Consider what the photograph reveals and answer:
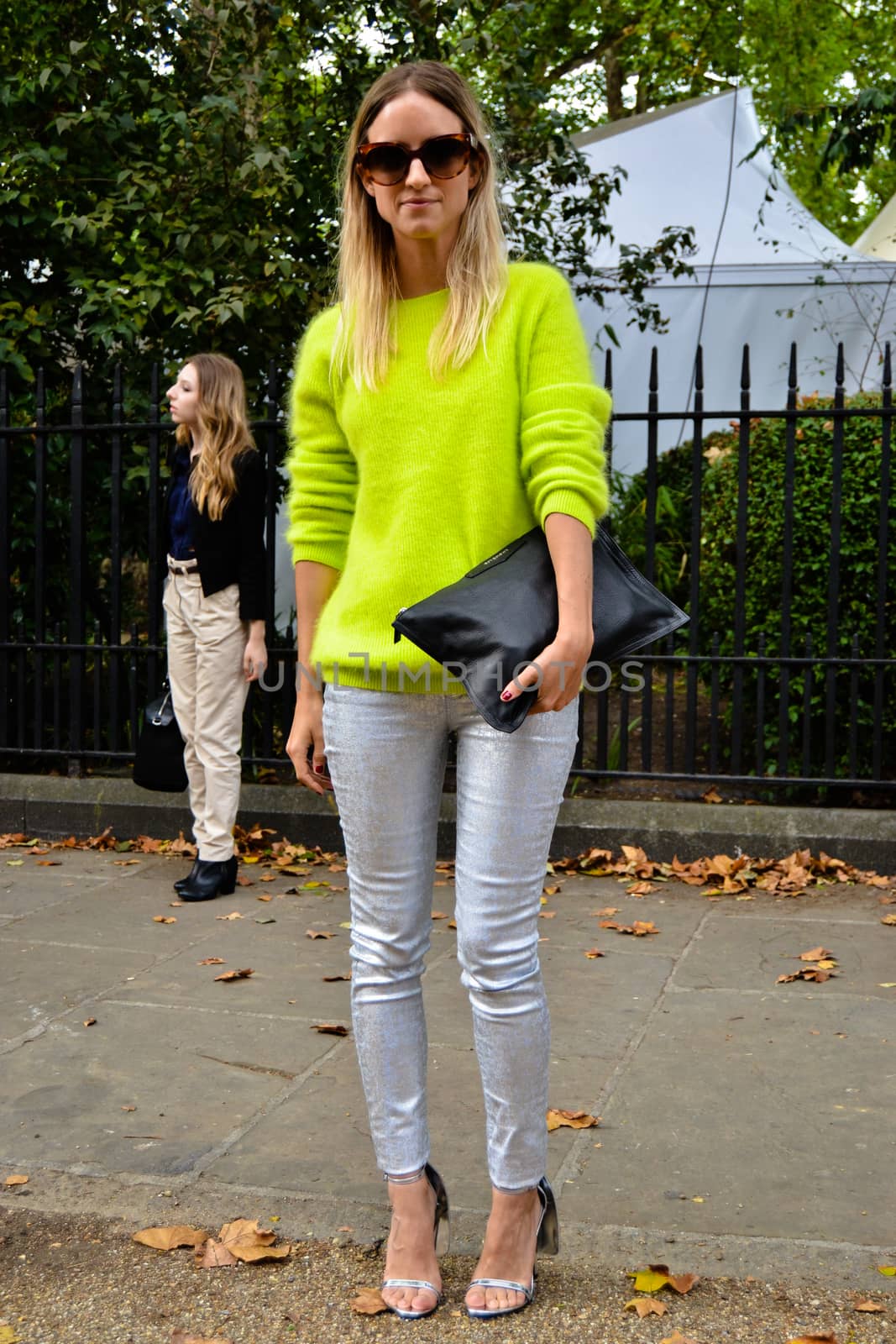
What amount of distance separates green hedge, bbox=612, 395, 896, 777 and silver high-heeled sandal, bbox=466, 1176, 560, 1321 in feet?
11.7

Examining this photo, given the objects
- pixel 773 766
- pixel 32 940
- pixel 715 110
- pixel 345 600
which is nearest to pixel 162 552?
pixel 32 940

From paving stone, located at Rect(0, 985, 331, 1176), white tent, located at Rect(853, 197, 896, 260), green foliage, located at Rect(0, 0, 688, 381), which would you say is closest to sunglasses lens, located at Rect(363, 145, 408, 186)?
paving stone, located at Rect(0, 985, 331, 1176)

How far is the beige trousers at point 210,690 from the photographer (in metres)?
5.39

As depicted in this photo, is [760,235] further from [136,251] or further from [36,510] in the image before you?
[36,510]

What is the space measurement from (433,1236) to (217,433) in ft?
11.7

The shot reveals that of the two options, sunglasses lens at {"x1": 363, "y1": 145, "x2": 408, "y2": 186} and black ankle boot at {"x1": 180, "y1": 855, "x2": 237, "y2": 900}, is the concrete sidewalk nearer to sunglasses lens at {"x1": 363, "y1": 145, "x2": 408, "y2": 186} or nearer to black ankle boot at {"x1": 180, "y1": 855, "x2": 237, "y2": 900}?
black ankle boot at {"x1": 180, "y1": 855, "x2": 237, "y2": 900}

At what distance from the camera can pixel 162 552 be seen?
6.92 metres

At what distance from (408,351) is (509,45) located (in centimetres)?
647

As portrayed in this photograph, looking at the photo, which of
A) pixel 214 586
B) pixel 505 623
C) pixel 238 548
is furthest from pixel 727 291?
pixel 505 623

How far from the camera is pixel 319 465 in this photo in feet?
8.46

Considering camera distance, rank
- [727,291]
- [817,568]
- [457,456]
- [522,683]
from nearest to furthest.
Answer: [522,683]
[457,456]
[817,568]
[727,291]

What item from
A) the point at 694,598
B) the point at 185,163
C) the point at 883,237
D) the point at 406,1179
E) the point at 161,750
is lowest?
the point at 406,1179

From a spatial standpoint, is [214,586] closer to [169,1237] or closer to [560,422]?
[169,1237]

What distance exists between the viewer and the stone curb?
569 cm
